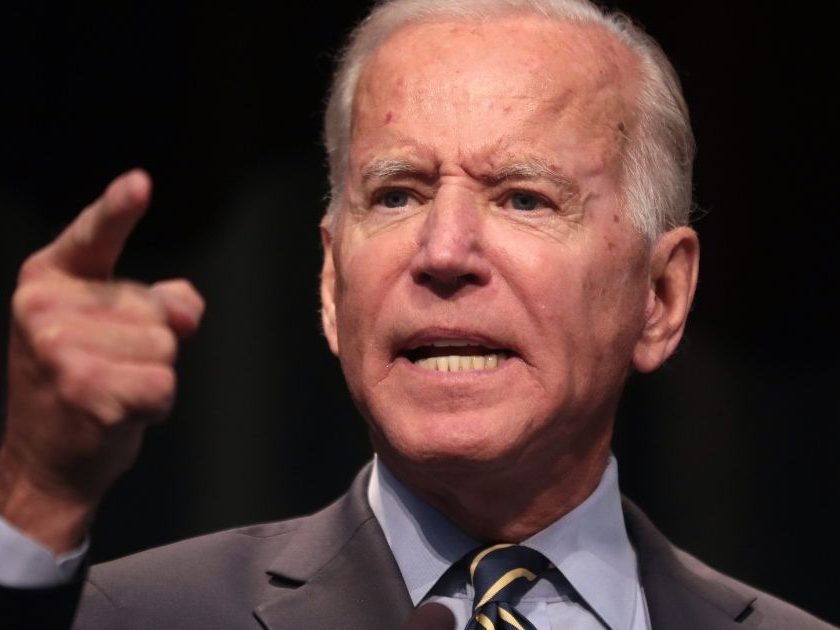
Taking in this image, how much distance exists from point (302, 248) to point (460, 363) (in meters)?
1.26

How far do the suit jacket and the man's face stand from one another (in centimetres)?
16

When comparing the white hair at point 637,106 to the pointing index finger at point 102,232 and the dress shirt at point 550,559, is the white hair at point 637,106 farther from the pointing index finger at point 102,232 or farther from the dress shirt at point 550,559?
the pointing index finger at point 102,232

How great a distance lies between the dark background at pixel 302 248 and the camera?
129 inches

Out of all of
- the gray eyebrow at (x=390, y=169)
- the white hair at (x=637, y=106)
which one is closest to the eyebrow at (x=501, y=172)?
the gray eyebrow at (x=390, y=169)

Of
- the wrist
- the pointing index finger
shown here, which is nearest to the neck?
the wrist

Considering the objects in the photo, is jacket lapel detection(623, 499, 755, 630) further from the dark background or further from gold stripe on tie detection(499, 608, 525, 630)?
the dark background

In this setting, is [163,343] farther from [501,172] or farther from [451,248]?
[501,172]

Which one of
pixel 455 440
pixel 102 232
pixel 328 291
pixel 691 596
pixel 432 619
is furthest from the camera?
pixel 328 291

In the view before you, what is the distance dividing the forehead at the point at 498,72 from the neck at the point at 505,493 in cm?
52

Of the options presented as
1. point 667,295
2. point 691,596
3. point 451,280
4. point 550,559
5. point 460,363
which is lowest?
point 691,596

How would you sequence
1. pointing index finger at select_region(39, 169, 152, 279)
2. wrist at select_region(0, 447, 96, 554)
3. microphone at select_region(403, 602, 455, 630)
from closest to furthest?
1. pointing index finger at select_region(39, 169, 152, 279)
2. wrist at select_region(0, 447, 96, 554)
3. microphone at select_region(403, 602, 455, 630)

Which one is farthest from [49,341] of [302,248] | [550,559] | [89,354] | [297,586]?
[302,248]

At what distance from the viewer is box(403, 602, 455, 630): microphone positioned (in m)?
1.96

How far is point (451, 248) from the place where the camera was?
2.19 meters
